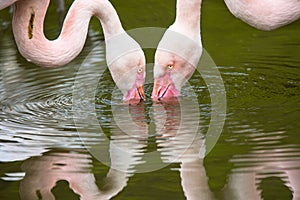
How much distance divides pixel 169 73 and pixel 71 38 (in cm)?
100

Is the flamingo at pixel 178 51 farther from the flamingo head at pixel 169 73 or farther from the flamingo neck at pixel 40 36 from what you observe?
the flamingo neck at pixel 40 36

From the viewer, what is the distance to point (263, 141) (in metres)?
6.30

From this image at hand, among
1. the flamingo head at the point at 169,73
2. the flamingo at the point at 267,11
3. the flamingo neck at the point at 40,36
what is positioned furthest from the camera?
the flamingo head at the point at 169,73

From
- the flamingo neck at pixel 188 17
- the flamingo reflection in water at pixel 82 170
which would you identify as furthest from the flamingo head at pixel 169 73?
the flamingo reflection in water at pixel 82 170

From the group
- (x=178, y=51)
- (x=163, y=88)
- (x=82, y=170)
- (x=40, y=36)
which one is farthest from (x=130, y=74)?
(x=82, y=170)

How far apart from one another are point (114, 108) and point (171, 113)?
51 centimetres

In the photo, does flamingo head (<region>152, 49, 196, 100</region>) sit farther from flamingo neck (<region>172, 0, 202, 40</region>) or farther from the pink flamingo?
flamingo neck (<region>172, 0, 202, 40</region>)

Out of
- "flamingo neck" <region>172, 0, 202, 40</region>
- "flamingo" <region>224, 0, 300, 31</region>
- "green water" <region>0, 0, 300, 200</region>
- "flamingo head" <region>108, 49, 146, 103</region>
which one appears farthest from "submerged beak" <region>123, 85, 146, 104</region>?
"flamingo" <region>224, 0, 300, 31</region>

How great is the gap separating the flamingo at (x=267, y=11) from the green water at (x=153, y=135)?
0.70 m

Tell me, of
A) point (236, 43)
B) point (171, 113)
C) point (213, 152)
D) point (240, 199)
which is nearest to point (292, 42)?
point (236, 43)

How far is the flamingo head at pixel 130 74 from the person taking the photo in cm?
735

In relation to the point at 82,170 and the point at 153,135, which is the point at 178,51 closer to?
the point at 153,135

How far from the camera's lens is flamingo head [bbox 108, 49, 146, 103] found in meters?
7.35

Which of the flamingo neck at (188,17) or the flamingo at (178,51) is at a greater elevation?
the flamingo neck at (188,17)
